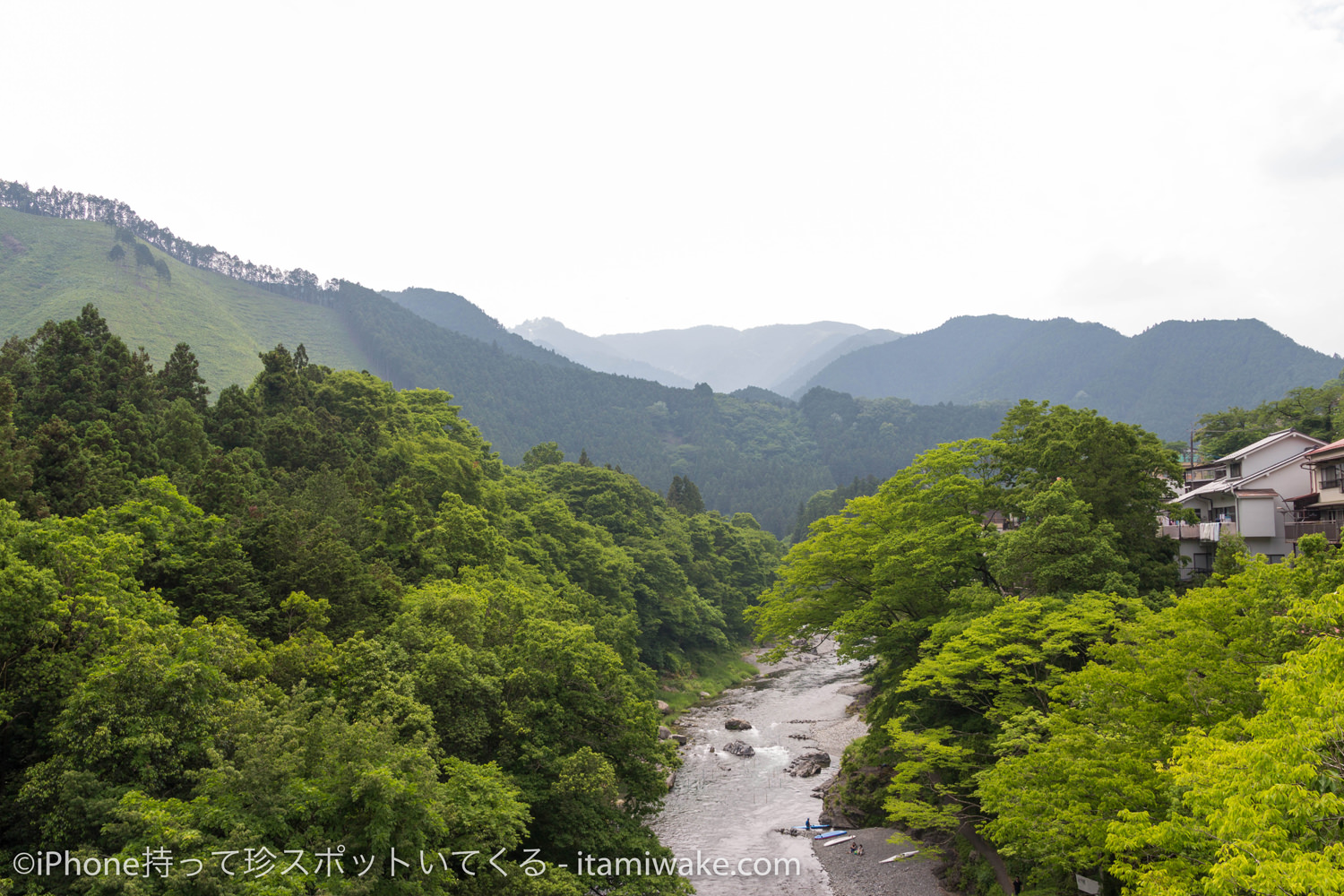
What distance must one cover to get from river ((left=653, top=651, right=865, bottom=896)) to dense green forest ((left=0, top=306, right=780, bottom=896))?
21.7 ft

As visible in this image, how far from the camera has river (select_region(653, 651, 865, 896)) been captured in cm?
3269

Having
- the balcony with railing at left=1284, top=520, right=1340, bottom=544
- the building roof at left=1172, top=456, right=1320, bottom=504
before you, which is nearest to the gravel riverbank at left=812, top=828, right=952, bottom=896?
the balcony with railing at left=1284, top=520, right=1340, bottom=544

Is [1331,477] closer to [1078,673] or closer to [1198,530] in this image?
[1198,530]

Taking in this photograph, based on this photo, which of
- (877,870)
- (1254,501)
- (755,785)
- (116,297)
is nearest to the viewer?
(877,870)

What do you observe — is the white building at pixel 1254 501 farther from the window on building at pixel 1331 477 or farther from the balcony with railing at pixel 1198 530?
the window on building at pixel 1331 477

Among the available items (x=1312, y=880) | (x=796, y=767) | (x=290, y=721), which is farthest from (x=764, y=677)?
(x=1312, y=880)

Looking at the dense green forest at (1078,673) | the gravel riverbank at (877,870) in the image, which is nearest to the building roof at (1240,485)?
the dense green forest at (1078,673)

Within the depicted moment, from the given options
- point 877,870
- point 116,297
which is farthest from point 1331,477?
point 116,297

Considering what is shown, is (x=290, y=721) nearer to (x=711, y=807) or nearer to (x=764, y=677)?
(x=711, y=807)

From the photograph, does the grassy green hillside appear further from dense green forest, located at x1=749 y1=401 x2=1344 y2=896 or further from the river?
dense green forest, located at x1=749 y1=401 x2=1344 y2=896

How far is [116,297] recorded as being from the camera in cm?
12600

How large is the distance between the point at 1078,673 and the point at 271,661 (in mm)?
23506

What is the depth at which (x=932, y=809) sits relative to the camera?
2744 centimetres

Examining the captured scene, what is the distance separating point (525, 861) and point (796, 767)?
1061 inches
